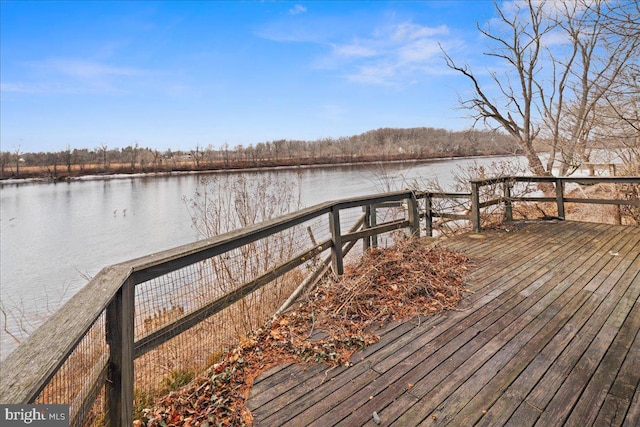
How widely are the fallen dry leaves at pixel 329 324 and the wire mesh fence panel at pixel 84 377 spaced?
470 millimetres

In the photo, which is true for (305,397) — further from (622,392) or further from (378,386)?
(622,392)

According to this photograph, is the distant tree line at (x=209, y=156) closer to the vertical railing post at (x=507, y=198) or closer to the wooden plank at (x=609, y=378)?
the vertical railing post at (x=507, y=198)

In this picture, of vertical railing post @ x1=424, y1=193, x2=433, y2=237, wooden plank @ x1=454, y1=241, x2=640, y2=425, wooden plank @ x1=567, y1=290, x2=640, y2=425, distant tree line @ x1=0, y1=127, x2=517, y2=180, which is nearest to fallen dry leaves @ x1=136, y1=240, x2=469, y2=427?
wooden plank @ x1=454, y1=241, x2=640, y2=425

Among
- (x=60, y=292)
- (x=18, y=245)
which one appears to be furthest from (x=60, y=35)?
(x=60, y=292)

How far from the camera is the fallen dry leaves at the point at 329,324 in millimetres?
1757

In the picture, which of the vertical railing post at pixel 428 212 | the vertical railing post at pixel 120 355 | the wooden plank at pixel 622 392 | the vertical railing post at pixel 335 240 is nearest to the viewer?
the vertical railing post at pixel 120 355

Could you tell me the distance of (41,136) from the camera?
40.4m

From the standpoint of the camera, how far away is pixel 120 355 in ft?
4.74

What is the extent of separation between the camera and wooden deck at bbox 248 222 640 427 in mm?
1638

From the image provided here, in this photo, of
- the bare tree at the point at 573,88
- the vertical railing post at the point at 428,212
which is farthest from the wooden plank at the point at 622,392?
the bare tree at the point at 573,88

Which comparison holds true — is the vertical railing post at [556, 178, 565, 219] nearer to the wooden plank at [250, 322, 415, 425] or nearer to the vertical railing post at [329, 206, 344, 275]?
the vertical railing post at [329, 206, 344, 275]

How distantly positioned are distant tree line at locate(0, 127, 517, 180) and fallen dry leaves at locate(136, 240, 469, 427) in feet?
80.2

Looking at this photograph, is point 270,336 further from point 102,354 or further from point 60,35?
point 60,35

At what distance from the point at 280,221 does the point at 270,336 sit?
92cm
